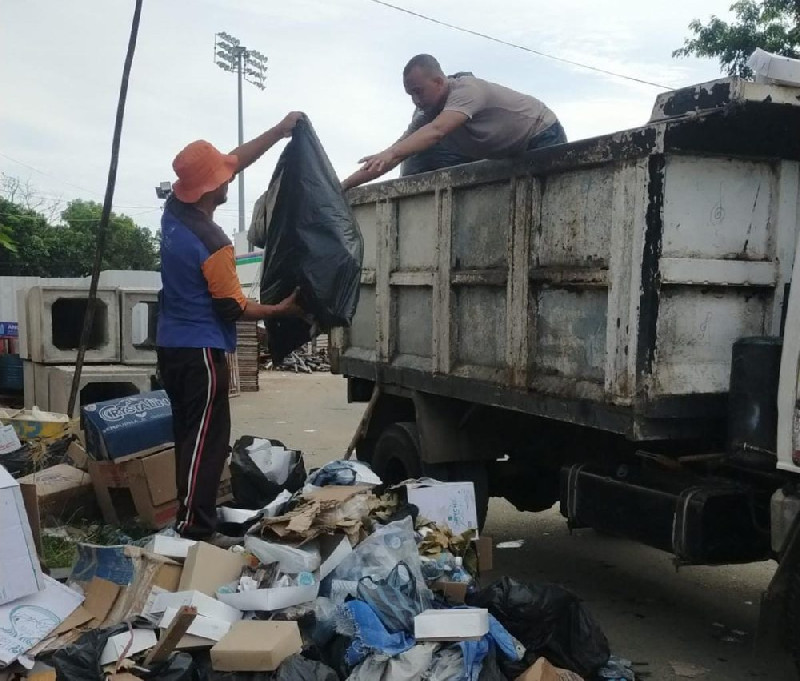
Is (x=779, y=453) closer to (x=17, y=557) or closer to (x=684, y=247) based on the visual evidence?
(x=684, y=247)

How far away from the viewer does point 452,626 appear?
3.31 meters

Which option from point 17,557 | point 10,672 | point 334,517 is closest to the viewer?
point 10,672

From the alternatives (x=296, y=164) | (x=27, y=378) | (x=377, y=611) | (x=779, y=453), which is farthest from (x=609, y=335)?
(x=27, y=378)

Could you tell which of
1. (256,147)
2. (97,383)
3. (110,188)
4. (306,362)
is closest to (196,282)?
(256,147)

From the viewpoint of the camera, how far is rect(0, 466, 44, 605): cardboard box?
11.8 ft

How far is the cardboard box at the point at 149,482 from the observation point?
16.6ft

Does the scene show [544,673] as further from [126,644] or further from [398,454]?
[398,454]

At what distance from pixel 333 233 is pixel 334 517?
1.39 meters

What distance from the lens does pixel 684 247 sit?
3682mm

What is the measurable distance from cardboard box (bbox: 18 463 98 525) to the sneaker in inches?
56.7

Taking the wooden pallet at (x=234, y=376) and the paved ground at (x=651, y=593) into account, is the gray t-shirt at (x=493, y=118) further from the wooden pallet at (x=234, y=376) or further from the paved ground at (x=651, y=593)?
the wooden pallet at (x=234, y=376)

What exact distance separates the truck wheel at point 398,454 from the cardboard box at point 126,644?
2204 mm

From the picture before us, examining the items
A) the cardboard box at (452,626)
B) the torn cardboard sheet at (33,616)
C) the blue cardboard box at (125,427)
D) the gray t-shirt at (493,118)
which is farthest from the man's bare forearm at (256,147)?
the cardboard box at (452,626)

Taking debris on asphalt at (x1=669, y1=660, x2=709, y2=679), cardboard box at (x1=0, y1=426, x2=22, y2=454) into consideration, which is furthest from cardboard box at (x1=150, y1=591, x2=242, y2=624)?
cardboard box at (x1=0, y1=426, x2=22, y2=454)
